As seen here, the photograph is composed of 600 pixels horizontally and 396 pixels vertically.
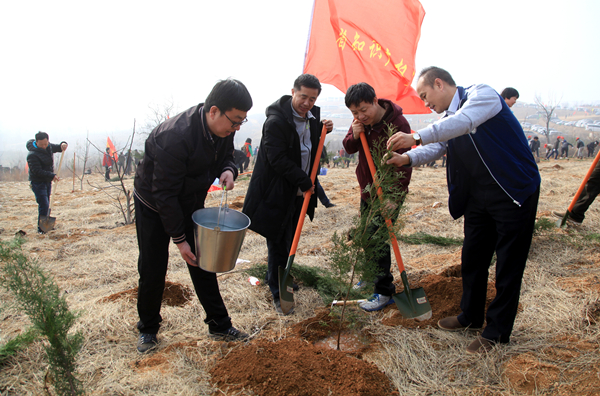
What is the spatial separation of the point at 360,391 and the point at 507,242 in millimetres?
1303

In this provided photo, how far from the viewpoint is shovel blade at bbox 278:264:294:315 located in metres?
3.04

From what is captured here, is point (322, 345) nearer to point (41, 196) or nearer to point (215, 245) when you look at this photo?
point (215, 245)

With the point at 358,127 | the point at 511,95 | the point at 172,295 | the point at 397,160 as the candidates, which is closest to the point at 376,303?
the point at 397,160

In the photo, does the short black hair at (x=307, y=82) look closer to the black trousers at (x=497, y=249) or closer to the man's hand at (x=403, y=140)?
the man's hand at (x=403, y=140)

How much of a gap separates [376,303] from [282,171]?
1.49m

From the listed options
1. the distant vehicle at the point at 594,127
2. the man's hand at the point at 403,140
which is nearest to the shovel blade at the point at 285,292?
the man's hand at the point at 403,140

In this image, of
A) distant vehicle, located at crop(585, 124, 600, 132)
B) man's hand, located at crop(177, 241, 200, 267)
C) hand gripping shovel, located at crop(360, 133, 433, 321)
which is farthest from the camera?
distant vehicle, located at crop(585, 124, 600, 132)

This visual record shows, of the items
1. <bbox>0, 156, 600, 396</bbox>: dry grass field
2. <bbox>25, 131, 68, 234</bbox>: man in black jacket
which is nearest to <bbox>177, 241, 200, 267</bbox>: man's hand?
<bbox>0, 156, 600, 396</bbox>: dry grass field

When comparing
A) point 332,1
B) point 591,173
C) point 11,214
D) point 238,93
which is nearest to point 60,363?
point 238,93

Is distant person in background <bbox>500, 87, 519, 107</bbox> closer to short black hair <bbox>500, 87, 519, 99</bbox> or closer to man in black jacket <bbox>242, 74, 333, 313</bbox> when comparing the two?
short black hair <bbox>500, 87, 519, 99</bbox>

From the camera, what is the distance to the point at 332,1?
4.35 metres

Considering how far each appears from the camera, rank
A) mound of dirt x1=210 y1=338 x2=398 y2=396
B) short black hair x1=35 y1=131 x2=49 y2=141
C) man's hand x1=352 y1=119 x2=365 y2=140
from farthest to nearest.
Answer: short black hair x1=35 y1=131 x2=49 y2=141, man's hand x1=352 y1=119 x2=365 y2=140, mound of dirt x1=210 y1=338 x2=398 y2=396

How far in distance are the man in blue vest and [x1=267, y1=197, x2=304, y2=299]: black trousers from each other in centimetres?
132

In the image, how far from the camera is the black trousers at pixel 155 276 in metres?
2.34
